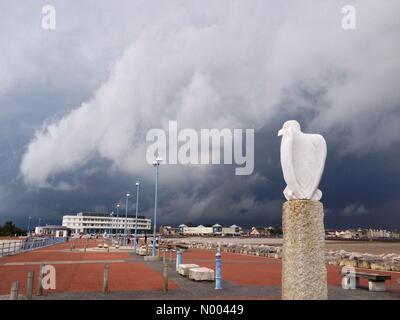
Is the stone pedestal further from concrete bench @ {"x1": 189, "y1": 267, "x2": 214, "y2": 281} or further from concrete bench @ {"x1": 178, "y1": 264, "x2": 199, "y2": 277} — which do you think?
concrete bench @ {"x1": 178, "y1": 264, "x2": 199, "y2": 277}

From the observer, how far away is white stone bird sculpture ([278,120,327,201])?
7.28 meters

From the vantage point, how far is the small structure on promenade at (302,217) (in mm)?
6875

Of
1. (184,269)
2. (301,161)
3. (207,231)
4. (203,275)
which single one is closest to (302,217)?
(301,161)

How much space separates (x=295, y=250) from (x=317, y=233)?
1.57 feet

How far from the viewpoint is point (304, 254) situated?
22.6 ft

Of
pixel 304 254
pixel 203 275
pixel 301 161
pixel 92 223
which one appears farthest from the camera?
pixel 92 223

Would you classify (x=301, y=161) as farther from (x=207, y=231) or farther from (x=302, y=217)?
(x=207, y=231)

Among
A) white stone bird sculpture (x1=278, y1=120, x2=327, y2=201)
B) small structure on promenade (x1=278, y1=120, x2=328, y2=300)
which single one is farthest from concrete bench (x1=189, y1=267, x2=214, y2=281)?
white stone bird sculpture (x1=278, y1=120, x2=327, y2=201)

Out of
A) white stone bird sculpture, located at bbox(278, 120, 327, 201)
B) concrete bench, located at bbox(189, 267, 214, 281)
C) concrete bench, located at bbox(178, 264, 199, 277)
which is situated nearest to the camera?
white stone bird sculpture, located at bbox(278, 120, 327, 201)

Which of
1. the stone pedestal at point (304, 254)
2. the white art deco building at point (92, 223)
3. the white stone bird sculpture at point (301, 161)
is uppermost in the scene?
the white art deco building at point (92, 223)

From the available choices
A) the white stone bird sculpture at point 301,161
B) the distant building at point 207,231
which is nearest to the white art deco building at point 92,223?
the distant building at point 207,231

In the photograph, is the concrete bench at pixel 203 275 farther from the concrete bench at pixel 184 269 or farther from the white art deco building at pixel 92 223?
the white art deco building at pixel 92 223

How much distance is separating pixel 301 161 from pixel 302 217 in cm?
111
